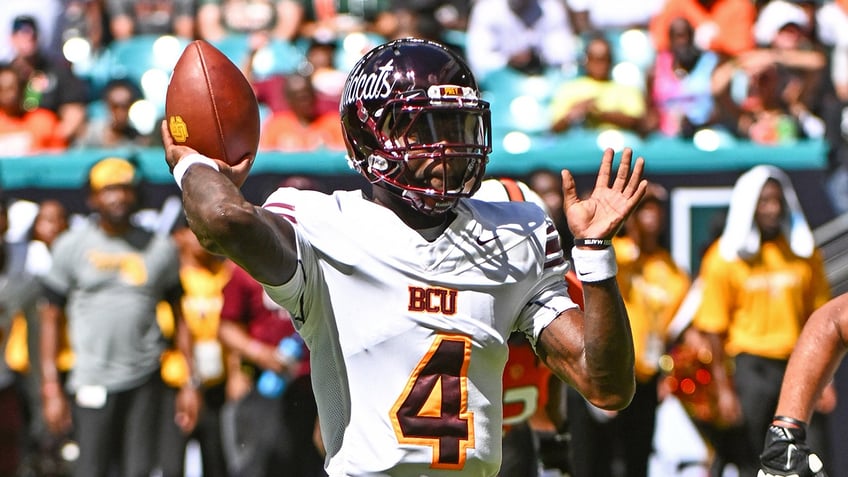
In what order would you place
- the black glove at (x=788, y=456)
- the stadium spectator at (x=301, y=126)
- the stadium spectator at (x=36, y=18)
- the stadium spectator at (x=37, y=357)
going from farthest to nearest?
1. the stadium spectator at (x=36, y=18)
2. the stadium spectator at (x=301, y=126)
3. the stadium spectator at (x=37, y=357)
4. the black glove at (x=788, y=456)

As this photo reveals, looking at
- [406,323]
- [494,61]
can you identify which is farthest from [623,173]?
[494,61]

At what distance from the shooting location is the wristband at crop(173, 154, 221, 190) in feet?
9.92

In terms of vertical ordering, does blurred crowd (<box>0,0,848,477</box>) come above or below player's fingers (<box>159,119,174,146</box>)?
below

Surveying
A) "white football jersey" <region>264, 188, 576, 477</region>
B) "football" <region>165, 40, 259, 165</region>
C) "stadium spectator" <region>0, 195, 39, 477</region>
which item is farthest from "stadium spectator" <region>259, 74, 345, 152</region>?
"white football jersey" <region>264, 188, 576, 477</region>

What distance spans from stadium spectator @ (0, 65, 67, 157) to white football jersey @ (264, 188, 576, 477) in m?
6.43

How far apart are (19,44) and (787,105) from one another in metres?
5.64

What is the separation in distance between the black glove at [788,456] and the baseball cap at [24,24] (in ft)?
26.3

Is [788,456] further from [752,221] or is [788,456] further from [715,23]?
[715,23]

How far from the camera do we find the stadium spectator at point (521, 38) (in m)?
9.54

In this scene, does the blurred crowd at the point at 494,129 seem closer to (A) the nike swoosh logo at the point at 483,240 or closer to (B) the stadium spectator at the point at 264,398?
(B) the stadium spectator at the point at 264,398

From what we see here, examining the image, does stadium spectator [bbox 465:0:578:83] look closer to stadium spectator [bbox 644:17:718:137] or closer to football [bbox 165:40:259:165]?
stadium spectator [bbox 644:17:718:137]

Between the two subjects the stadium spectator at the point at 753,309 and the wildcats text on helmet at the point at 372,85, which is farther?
the stadium spectator at the point at 753,309

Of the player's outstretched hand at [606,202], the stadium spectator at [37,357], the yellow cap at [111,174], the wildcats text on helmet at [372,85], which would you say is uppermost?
the wildcats text on helmet at [372,85]

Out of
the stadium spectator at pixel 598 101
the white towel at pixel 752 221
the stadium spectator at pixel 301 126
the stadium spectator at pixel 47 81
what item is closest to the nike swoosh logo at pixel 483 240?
the white towel at pixel 752 221
